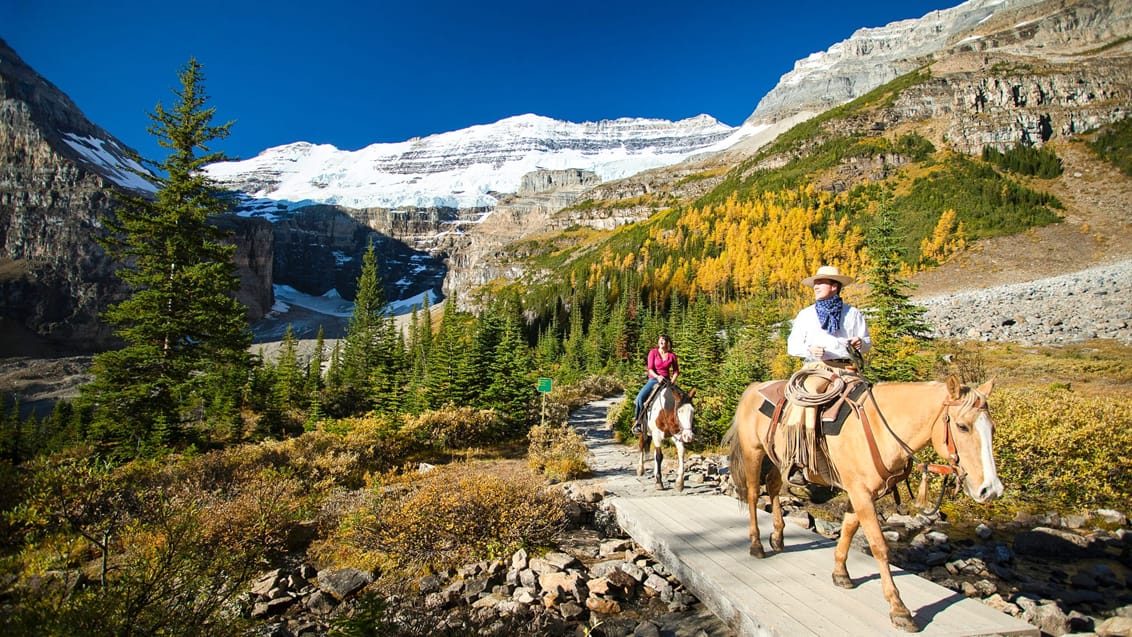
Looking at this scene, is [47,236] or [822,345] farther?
[47,236]

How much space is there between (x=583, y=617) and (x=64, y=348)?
194 m

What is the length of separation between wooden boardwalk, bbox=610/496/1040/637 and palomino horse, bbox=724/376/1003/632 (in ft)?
0.92

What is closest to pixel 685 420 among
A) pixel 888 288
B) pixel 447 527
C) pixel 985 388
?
pixel 447 527

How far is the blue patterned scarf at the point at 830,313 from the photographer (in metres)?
5.35

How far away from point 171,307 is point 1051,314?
170 feet

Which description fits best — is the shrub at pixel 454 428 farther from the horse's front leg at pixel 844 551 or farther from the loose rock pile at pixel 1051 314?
the loose rock pile at pixel 1051 314

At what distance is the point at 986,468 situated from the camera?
3672mm

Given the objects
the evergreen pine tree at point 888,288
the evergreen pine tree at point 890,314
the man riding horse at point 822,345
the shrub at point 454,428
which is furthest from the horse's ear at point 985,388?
the shrub at point 454,428

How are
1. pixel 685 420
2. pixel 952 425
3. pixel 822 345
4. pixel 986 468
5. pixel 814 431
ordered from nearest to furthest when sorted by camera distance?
pixel 986 468
pixel 952 425
pixel 814 431
pixel 822 345
pixel 685 420

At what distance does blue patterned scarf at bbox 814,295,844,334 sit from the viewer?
535cm

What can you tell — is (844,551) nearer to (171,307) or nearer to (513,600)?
(513,600)

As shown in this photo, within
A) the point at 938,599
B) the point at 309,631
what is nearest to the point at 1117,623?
the point at 938,599

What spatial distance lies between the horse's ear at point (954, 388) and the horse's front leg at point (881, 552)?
1229 mm

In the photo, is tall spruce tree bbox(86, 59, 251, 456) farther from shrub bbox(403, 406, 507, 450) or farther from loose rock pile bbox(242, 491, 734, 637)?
loose rock pile bbox(242, 491, 734, 637)
